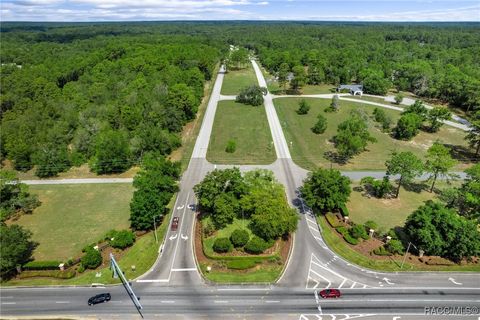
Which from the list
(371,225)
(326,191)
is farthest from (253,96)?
(371,225)

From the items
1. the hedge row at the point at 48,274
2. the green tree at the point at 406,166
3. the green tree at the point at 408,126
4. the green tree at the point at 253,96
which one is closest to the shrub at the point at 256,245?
the hedge row at the point at 48,274

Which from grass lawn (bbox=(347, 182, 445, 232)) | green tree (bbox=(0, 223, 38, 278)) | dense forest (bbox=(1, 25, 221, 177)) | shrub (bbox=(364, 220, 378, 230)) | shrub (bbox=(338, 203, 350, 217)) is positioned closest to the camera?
green tree (bbox=(0, 223, 38, 278))

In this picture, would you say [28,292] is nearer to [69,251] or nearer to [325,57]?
[69,251]

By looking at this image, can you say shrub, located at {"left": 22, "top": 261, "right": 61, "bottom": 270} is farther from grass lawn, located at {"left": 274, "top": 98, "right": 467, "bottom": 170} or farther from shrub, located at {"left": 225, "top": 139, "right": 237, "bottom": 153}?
grass lawn, located at {"left": 274, "top": 98, "right": 467, "bottom": 170}

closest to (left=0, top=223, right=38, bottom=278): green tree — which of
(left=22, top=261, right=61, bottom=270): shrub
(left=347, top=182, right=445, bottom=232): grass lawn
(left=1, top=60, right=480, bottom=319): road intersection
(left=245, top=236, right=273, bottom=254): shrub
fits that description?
(left=22, top=261, right=61, bottom=270): shrub

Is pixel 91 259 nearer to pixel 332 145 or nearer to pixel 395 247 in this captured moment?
pixel 395 247

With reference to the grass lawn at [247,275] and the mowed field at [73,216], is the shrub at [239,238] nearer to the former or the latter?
the grass lawn at [247,275]

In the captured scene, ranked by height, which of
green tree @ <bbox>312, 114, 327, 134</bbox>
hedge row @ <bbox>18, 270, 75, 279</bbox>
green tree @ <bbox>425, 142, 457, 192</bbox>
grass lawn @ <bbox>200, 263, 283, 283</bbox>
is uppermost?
green tree @ <bbox>425, 142, 457, 192</bbox>
